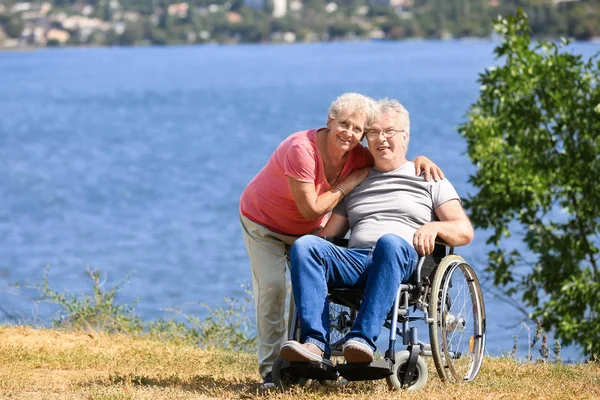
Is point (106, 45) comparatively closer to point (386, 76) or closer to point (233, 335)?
point (386, 76)

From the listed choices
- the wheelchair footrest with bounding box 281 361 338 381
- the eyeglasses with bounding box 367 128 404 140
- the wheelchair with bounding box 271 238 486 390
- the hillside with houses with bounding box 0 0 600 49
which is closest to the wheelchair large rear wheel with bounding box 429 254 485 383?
the wheelchair with bounding box 271 238 486 390

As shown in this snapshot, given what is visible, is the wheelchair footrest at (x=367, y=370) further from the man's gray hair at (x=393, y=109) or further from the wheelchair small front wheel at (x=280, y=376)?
the man's gray hair at (x=393, y=109)

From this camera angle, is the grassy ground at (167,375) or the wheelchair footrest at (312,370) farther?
the grassy ground at (167,375)

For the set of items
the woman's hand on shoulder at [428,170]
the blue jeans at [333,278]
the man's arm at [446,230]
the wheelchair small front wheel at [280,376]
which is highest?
the woman's hand on shoulder at [428,170]

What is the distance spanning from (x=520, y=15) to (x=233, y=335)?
414 cm

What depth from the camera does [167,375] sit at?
5.83 m

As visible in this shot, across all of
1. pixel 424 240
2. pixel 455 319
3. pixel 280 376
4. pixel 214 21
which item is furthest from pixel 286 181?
pixel 214 21

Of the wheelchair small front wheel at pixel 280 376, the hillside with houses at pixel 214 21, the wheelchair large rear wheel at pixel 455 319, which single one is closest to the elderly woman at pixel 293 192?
the wheelchair small front wheel at pixel 280 376

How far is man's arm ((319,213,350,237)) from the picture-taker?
17.8 feet

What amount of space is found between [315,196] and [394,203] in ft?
1.38

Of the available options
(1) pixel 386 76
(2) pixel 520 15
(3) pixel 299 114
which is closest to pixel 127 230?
(2) pixel 520 15

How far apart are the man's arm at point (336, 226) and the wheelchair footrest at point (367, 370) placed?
78 cm

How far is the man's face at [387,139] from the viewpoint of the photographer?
520 cm

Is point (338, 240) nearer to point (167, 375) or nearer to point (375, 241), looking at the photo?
point (375, 241)
